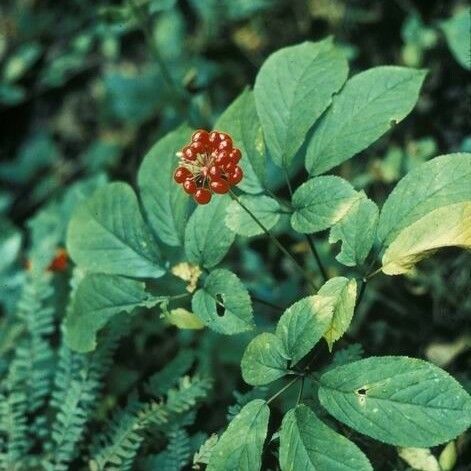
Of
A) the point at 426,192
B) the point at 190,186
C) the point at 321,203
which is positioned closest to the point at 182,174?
the point at 190,186

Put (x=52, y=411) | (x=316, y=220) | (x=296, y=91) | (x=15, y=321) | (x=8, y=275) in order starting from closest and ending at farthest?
(x=316, y=220) < (x=296, y=91) < (x=52, y=411) < (x=15, y=321) < (x=8, y=275)

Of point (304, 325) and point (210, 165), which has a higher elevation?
point (210, 165)

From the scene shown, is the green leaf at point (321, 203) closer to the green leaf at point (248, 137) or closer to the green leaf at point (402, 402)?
the green leaf at point (248, 137)

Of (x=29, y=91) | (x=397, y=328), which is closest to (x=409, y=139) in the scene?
(x=397, y=328)

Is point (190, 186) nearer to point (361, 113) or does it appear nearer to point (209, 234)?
point (209, 234)

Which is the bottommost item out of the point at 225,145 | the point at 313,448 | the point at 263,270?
the point at 263,270

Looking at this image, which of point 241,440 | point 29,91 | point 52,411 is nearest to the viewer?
point 241,440

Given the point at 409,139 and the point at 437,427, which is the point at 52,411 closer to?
the point at 437,427

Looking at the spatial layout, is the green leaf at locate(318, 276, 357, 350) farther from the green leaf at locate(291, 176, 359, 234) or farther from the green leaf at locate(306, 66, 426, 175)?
the green leaf at locate(306, 66, 426, 175)
